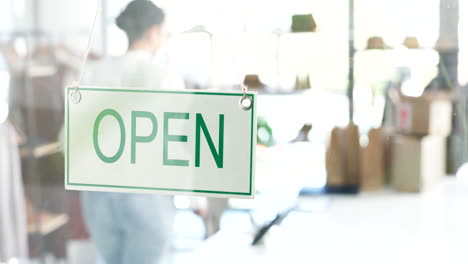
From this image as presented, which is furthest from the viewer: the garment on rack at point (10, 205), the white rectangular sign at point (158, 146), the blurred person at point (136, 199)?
the garment on rack at point (10, 205)

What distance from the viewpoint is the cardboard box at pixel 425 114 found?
1.36 metres

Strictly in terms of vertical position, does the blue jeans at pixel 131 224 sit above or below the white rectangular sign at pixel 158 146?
below

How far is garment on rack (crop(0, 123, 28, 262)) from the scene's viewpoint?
5.86ft

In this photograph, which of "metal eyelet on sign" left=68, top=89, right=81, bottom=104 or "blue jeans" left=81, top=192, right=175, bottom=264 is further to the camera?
"blue jeans" left=81, top=192, right=175, bottom=264

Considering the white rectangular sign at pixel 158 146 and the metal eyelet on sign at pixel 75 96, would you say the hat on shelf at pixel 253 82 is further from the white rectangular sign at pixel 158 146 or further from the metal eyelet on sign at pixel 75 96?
the metal eyelet on sign at pixel 75 96

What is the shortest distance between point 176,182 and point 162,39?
1.62 feet

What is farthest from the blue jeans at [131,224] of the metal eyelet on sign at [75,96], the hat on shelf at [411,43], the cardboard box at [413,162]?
the hat on shelf at [411,43]

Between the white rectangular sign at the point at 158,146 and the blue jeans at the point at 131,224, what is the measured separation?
38 centimetres

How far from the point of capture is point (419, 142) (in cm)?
142

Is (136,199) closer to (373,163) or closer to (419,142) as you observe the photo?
(373,163)

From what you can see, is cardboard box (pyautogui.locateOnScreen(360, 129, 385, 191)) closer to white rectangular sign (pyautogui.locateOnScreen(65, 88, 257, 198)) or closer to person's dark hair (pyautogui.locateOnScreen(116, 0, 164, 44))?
white rectangular sign (pyautogui.locateOnScreen(65, 88, 257, 198))

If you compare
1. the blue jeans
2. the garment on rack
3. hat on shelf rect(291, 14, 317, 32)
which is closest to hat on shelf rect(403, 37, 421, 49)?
hat on shelf rect(291, 14, 317, 32)

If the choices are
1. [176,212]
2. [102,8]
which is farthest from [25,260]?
[102,8]

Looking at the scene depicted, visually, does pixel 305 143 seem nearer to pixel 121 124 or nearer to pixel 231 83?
pixel 231 83
